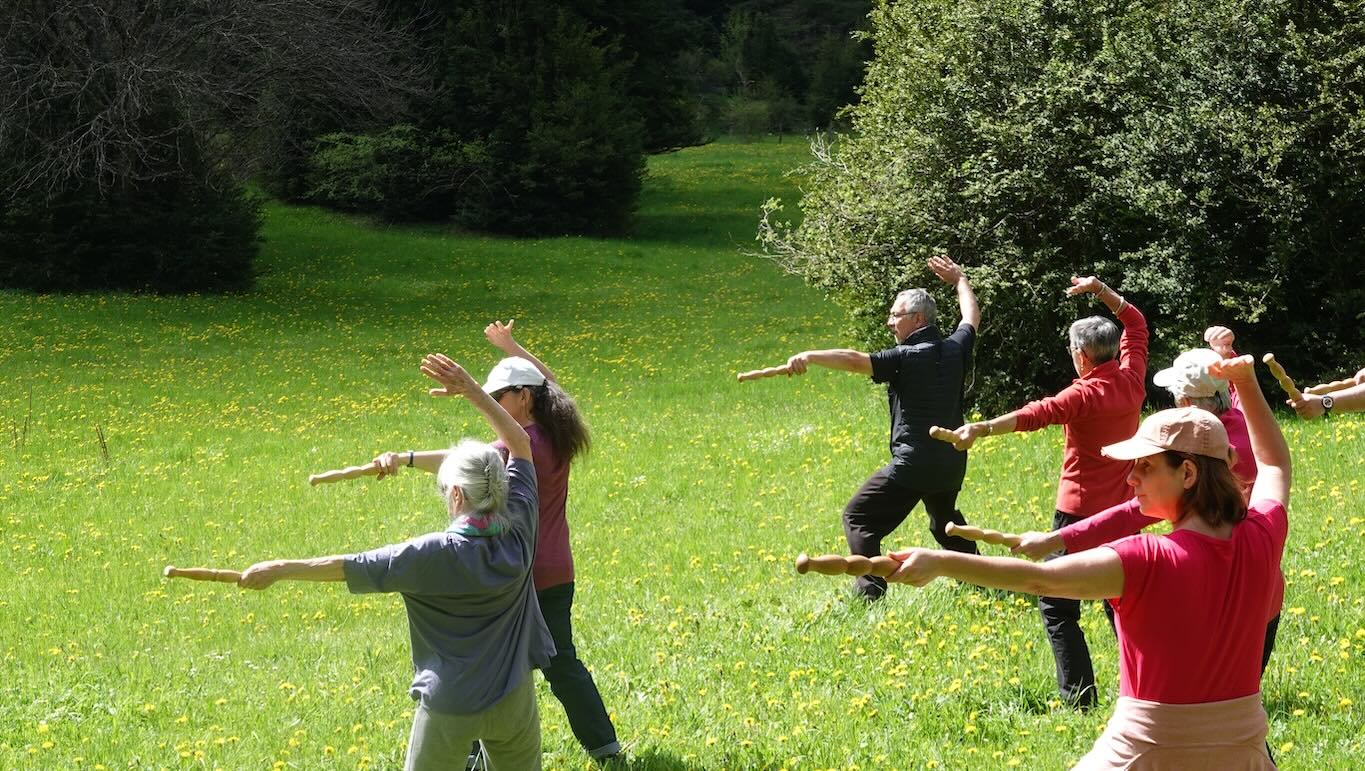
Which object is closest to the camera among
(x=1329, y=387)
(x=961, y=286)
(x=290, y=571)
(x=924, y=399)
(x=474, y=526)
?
(x=290, y=571)

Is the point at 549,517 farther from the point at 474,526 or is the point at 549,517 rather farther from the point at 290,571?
the point at 290,571

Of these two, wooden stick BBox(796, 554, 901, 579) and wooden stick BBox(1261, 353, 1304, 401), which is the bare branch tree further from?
wooden stick BBox(796, 554, 901, 579)

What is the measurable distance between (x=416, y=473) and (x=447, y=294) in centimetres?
1821

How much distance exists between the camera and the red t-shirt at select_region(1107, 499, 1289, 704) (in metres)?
3.44

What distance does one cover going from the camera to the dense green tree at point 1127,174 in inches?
550

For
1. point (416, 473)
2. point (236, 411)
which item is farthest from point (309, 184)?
point (416, 473)

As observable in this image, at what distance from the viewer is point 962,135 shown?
650 inches

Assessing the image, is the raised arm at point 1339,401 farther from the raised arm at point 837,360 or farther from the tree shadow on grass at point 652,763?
the tree shadow on grass at point 652,763

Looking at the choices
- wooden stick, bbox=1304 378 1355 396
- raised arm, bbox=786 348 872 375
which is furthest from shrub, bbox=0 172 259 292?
wooden stick, bbox=1304 378 1355 396

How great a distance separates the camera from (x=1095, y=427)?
6.58m

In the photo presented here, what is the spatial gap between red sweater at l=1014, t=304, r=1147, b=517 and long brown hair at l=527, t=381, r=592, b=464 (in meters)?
2.23

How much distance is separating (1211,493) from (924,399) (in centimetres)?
407

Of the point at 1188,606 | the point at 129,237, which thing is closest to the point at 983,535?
the point at 1188,606

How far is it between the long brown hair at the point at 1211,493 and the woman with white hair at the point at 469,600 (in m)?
2.24
